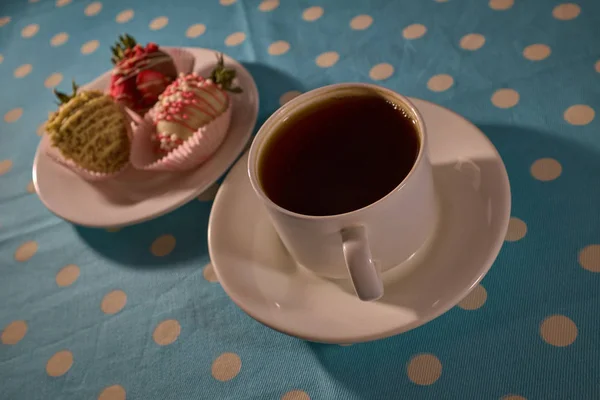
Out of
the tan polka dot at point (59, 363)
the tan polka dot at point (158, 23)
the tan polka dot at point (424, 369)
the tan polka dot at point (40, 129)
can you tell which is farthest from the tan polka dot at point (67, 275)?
the tan polka dot at point (158, 23)

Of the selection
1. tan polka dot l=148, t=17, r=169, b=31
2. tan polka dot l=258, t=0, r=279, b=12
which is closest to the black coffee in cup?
tan polka dot l=258, t=0, r=279, b=12

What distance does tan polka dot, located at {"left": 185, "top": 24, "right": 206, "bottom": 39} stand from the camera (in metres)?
1.02

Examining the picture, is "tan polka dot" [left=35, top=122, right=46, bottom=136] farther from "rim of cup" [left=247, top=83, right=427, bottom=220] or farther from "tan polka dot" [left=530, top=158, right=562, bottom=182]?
"tan polka dot" [left=530, top=158, right=562, bottom=182]

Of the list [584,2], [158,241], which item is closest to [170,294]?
[158,241]

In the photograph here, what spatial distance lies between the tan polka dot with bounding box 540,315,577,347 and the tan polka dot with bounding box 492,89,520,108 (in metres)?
0.30

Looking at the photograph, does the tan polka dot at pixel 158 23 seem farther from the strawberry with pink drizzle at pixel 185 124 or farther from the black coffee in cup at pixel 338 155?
the black coffee in cup at pixel 338 155

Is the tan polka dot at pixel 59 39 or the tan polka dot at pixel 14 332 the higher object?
the tan polka dot at pixel 59 39

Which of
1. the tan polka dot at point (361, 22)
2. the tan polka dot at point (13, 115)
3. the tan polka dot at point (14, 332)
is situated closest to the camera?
the tan polka dot at point (14, 332)

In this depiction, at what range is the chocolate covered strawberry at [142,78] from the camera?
838 millimetres

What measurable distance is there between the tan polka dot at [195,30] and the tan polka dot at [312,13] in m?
0.21

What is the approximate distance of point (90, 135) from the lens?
0.77 meters

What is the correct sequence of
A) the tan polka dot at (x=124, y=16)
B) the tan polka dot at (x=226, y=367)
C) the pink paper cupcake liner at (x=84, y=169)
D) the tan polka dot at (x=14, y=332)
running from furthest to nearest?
the tan polka dot at (x=124, y=16) → the pink paper cupcake liner at (x=84, y=169) → the tan polka dot at (x=14, y=332) → the tan polka dot at (x=226, y=367)

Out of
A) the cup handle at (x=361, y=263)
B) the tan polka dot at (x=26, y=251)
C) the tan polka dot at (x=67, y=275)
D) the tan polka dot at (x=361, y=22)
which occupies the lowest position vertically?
the tan polka dot at (x=26, y=251)

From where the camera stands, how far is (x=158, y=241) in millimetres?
A: 708
